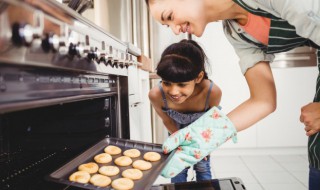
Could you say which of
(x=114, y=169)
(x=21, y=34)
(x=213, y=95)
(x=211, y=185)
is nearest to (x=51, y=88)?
(x=21, y=34)

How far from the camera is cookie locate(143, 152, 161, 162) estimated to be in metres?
0.96

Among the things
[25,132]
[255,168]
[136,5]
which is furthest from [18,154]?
[255,168]

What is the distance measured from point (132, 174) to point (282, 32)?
2.21ft

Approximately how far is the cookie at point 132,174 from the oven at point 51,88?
183 millimetres

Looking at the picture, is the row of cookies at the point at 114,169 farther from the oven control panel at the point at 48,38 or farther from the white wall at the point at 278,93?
the white wall at the point at 278,93

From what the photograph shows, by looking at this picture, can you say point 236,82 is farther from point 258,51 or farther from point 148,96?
point 258,51

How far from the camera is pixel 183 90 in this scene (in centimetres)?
165

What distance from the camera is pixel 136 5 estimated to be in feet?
8.70

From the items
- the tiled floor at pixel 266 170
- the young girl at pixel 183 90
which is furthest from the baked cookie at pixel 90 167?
the tiled floor at pixel 266 170

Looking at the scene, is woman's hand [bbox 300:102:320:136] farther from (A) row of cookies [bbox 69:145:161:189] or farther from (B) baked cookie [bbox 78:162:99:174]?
(B) baked cookie [bbox 78:162:99:174]

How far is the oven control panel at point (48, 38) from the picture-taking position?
0.42 meters

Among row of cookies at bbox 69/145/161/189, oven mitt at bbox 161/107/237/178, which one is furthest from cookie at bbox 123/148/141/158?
oven mitt at bbox 161/107/237/178

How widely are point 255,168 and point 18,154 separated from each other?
2.49 m

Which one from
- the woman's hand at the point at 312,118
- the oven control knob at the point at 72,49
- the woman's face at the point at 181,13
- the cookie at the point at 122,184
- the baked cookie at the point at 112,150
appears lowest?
the cookie at the point at 122,184
